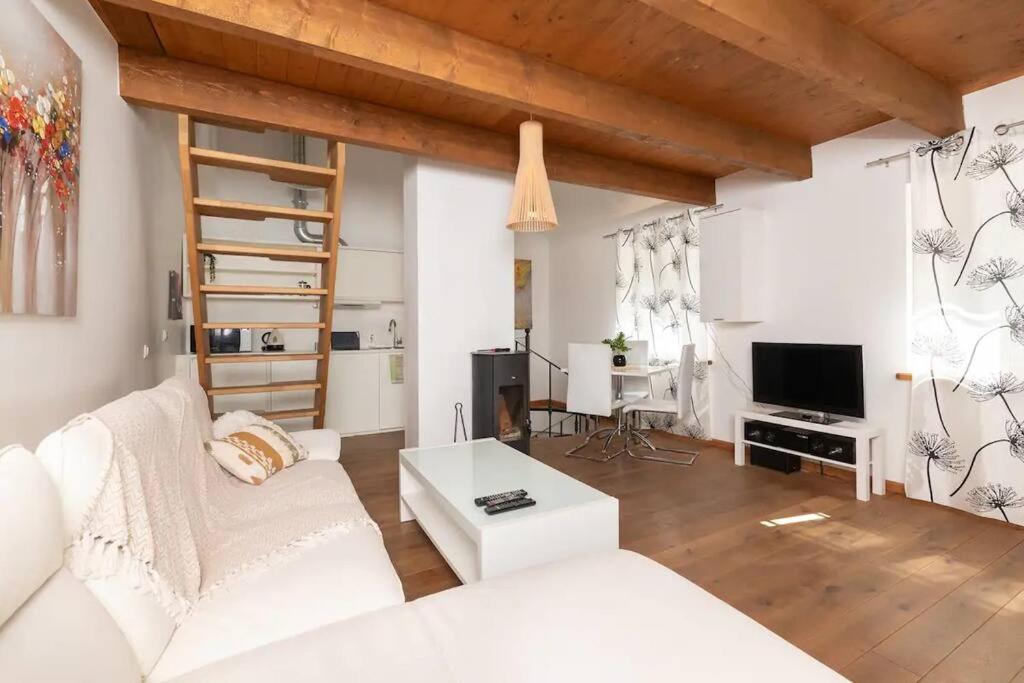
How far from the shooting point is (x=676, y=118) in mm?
2930

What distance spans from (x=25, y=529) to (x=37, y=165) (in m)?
1.20

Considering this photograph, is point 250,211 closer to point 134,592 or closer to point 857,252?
point 134,592

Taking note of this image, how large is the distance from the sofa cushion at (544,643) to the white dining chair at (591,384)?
9.29ft

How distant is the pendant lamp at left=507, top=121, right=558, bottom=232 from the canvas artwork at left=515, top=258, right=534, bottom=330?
4008 millimetres

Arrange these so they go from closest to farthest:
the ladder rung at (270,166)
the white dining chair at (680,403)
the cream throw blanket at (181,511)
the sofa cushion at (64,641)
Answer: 1. the sofa cushion at (64,641)
2. the cream throw blanket at (181,511)
3. the ladder rung at (270,166)
4. the white dining chair at (680,403)

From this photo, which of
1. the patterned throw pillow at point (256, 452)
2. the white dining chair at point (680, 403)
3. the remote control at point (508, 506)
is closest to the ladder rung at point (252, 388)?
the patterned throw pillow at point (256, 452)

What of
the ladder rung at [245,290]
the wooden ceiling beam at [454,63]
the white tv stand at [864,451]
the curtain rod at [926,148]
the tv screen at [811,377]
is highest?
the wooden ceiling beam at [454,63]

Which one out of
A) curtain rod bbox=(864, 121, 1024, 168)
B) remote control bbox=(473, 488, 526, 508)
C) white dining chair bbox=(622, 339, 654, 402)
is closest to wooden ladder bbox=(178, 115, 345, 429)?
remote control bbox=(473, 488, 526, 508)

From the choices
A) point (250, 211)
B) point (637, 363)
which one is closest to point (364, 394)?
point (250, 211)

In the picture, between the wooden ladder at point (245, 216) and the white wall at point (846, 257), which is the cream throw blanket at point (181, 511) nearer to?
the wooden ladder at point (245, 216)

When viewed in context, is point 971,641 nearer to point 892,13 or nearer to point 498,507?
point 498,507

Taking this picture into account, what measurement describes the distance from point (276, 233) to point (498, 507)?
4435 mm

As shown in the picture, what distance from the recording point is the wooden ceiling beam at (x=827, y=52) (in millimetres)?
1747

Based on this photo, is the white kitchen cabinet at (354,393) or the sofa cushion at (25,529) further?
the white kitchen cabinet at (354,393)
